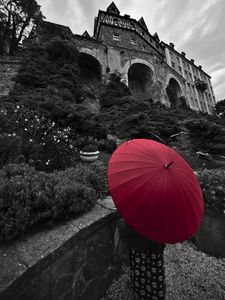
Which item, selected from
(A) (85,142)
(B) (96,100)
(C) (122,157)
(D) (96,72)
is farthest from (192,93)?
(C) (122,157)

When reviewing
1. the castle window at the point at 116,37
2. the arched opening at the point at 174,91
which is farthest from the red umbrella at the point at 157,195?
the arched opening at the point at 174,91

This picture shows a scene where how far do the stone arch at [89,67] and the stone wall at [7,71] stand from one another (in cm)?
796

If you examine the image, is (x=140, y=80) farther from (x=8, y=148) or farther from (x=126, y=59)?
(x=8, y=148)

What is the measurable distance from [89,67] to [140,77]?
8589 mm

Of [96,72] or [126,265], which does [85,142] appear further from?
[96,72]

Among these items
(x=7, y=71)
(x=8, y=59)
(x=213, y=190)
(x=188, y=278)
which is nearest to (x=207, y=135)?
(x=213, y=190)

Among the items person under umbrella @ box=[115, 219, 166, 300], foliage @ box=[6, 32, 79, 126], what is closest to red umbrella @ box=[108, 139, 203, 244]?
person under umbrella @ box=[115, 219, 166, 300]

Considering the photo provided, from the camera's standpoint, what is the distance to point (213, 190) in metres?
2.55

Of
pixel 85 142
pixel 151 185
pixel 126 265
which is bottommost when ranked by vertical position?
pixel 126 265

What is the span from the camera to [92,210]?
1912 millimetres

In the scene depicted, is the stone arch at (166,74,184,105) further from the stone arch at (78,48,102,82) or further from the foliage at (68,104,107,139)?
the foliage at (68,104,107,139)

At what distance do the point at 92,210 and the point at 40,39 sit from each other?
1612cm

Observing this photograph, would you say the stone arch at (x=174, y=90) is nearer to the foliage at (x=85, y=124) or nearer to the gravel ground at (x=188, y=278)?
the foliage at (x=85, y=124)

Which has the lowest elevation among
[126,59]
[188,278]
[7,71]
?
[188,278]
